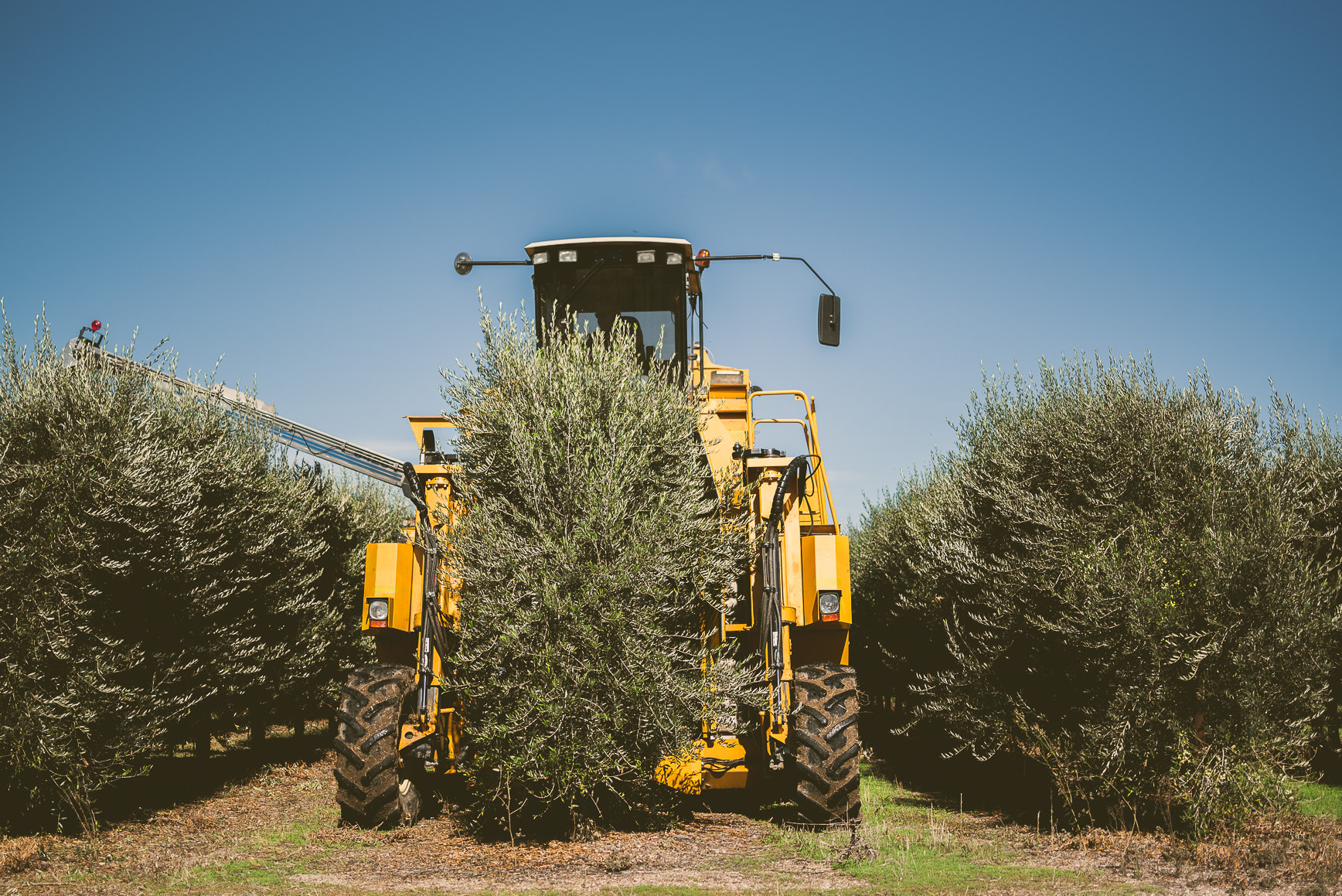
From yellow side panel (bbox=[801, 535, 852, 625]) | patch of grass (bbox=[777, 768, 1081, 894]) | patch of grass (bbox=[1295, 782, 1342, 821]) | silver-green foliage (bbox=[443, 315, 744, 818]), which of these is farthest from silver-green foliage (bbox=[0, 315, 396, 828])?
patch of grass (bbox=[1295, 782, 1342, 821])

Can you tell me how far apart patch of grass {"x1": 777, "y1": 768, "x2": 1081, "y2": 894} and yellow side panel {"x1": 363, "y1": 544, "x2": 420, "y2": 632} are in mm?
3570

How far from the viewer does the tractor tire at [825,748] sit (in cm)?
721

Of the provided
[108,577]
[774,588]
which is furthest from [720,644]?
[108,577]

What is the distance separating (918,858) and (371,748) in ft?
14.3

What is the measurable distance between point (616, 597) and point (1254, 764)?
18.6 ft

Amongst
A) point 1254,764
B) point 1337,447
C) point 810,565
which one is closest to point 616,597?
point 810,565

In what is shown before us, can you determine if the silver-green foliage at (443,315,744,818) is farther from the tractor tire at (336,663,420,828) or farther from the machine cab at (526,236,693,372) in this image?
the machine cab at (526,236,693,372)

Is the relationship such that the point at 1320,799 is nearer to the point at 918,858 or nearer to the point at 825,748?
the point at 918,858

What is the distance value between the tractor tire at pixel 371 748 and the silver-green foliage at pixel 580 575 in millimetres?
663

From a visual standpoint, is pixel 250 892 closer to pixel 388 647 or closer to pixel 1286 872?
pixel 388 647

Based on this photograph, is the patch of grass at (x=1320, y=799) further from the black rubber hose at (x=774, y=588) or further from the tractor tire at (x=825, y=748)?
the black rubber hose at (x=774, y=588)

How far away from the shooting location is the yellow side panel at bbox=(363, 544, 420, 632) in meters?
7.74

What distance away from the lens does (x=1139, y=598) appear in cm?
809

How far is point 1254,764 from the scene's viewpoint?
7.95 m
